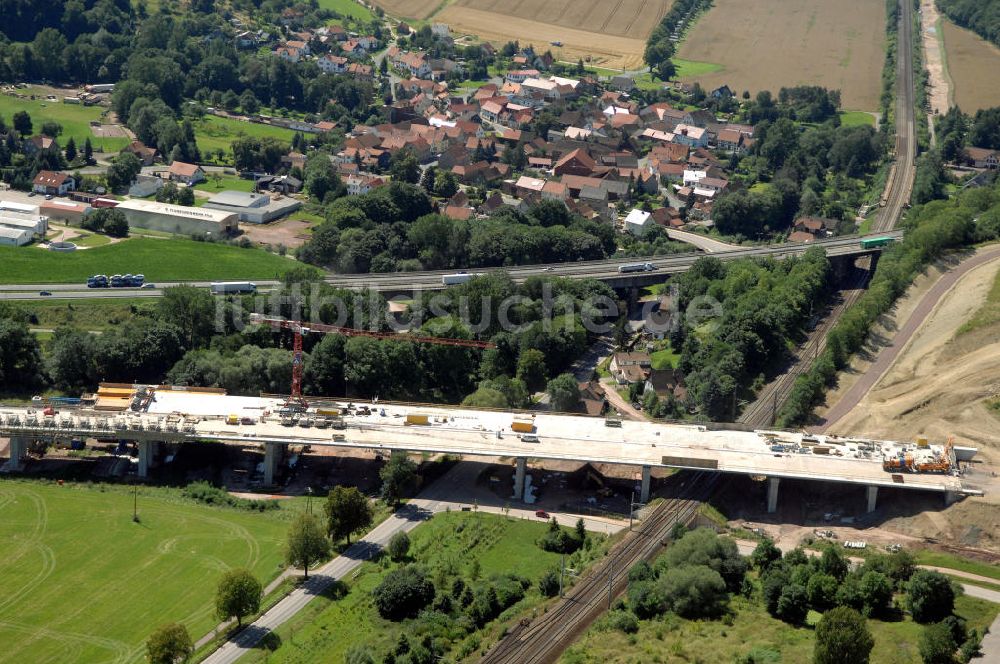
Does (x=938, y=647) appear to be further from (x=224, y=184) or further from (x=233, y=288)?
(x=224, y=184)

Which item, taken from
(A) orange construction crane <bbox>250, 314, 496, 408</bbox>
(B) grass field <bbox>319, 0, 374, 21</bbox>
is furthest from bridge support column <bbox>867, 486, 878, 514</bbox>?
(B) grass field <bbox>319, 0, 374, 21</bbox>

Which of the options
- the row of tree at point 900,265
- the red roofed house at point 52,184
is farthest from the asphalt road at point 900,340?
the red roofed house at point 52,184

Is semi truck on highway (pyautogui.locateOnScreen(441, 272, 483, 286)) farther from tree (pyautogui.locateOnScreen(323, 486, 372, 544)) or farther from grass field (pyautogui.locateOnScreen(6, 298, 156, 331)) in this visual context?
tree (pyautogui.locateOnScreen(323, 486, 372, 544))

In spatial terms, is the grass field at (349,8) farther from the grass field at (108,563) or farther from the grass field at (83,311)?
the grass field at (108,563)

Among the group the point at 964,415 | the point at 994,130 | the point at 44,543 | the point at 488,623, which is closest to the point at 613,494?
the point at 488,623

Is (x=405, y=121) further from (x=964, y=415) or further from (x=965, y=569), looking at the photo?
(x=965, y=569)

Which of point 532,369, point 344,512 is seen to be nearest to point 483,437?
point 344,512
